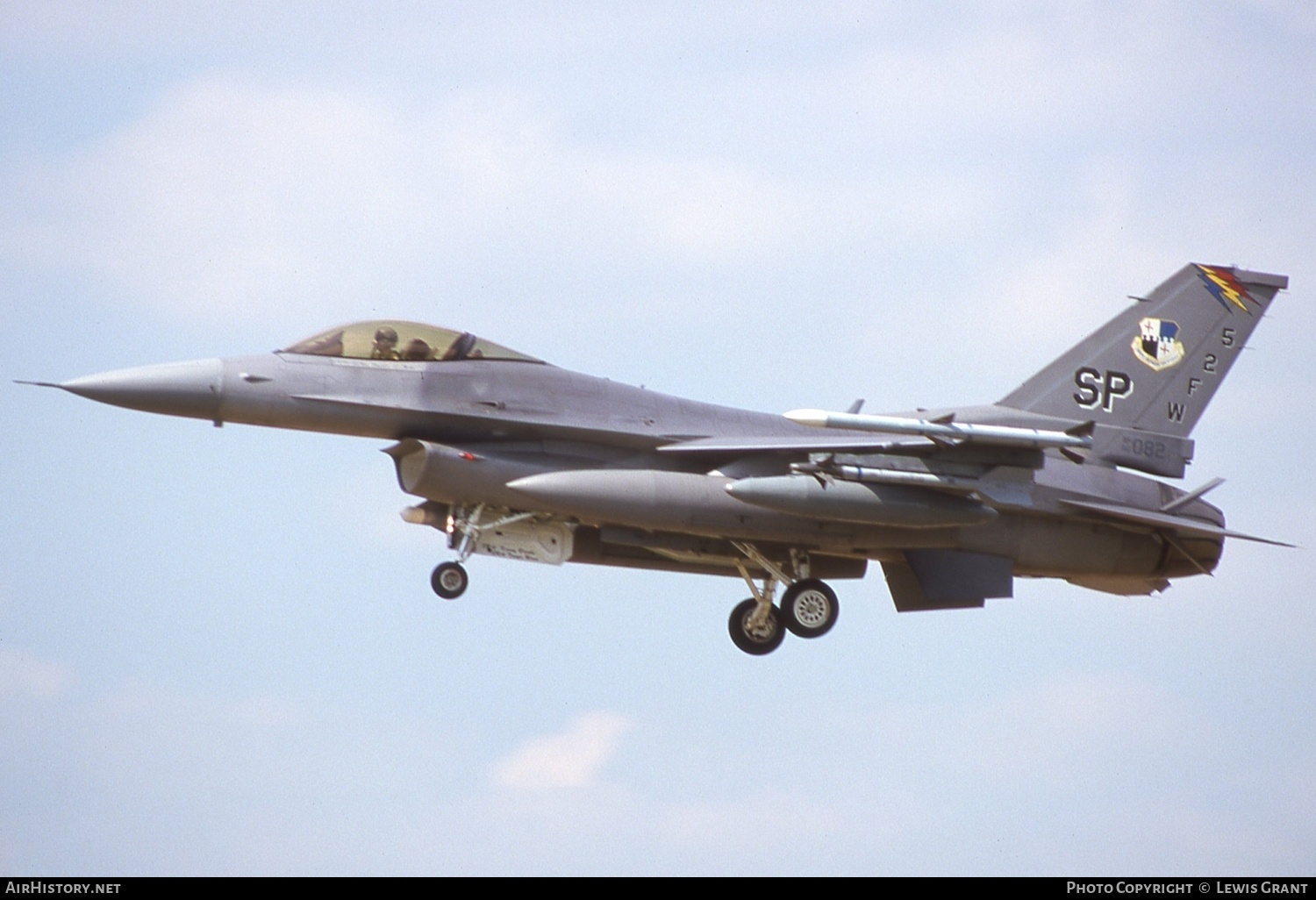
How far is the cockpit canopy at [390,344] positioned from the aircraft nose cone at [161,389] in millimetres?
849

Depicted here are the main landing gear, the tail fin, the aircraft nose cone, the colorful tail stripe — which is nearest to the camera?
the aircraft nose cone

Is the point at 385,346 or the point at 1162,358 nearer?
the point at 385,346

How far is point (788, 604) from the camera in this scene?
18141mm

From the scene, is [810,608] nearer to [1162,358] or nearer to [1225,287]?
[1162,358]

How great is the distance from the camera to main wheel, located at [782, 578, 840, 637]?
59.5 ft

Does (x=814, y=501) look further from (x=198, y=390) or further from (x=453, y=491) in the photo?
(x=198, y=390)

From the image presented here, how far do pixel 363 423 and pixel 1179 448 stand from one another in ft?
28.5

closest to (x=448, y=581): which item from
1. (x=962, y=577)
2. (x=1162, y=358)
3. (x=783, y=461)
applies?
(x=783, y=461)

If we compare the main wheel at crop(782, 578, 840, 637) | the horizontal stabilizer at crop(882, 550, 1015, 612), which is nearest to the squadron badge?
the horizontal stabilizer at crop(882, 550, 1015, 612)

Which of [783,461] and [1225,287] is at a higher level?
[1225,287]

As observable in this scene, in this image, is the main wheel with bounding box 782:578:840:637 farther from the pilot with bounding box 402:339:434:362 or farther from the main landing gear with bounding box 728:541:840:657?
the pilot with bounding box 402:339:434:362

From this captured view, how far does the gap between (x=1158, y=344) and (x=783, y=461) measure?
4.77 metres

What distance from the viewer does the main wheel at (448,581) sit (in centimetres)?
1667

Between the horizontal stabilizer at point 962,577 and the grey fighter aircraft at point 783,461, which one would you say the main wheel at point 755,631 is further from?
the horizontal stabilizer at point 962,577
